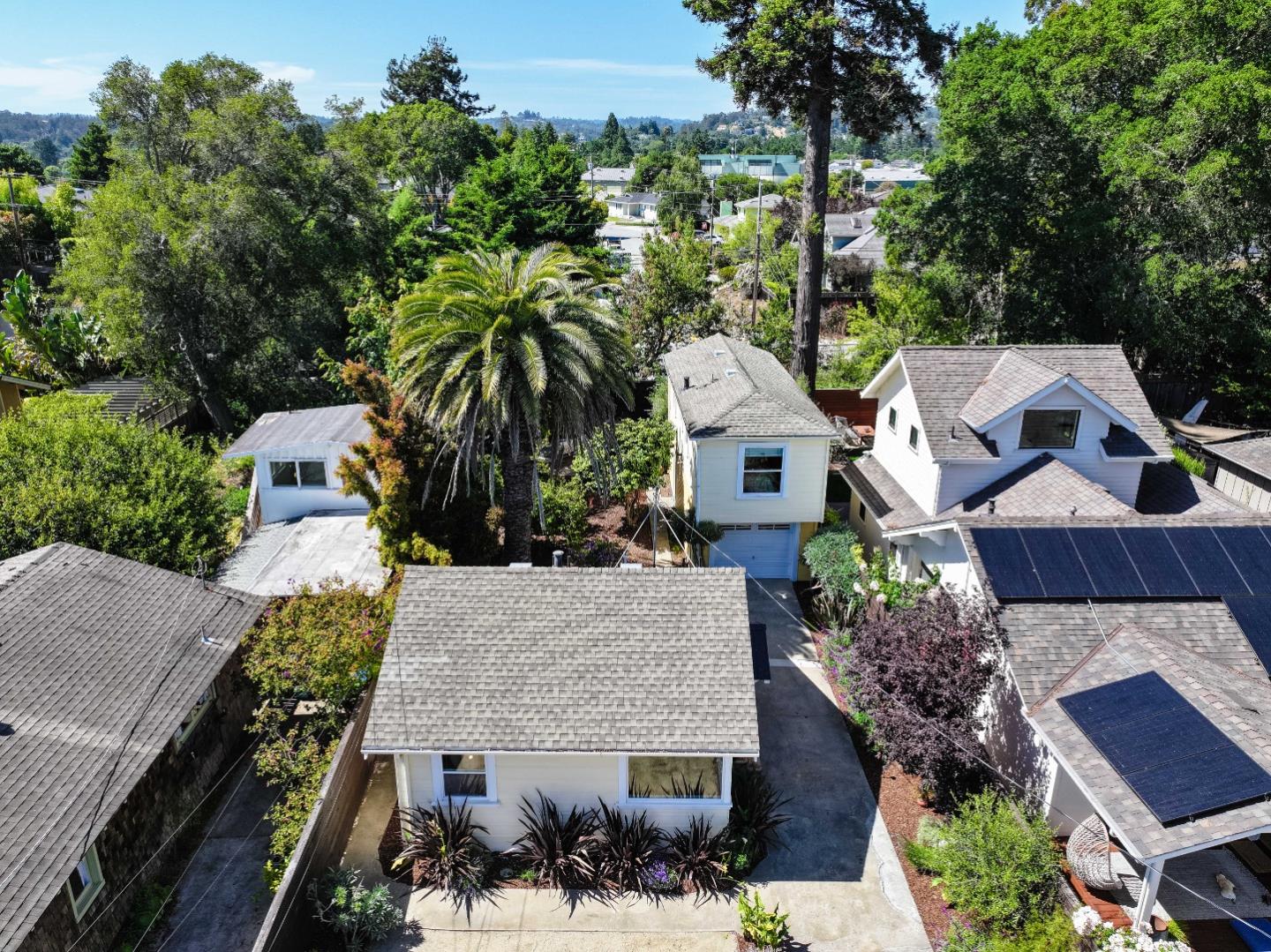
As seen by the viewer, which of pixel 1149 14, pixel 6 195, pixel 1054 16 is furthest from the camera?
pixel 6 195

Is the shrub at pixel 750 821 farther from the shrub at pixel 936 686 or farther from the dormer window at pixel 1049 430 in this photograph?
the dormer window at pixel 1049 430

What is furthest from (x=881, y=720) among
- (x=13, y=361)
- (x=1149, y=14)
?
(x=13, y=361)

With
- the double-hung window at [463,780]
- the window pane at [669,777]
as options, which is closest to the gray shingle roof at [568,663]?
the double-hung window at [463,780]

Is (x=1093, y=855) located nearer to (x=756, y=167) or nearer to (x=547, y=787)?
(x=547, y=787)

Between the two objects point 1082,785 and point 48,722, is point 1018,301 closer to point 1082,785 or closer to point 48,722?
point 1082,785

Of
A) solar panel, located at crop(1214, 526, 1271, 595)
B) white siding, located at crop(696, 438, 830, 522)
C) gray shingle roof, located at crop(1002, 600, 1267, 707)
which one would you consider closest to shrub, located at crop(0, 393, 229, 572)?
white siding, located at crop(696, 438, 830, 522)

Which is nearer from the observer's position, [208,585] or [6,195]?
[208,585]
